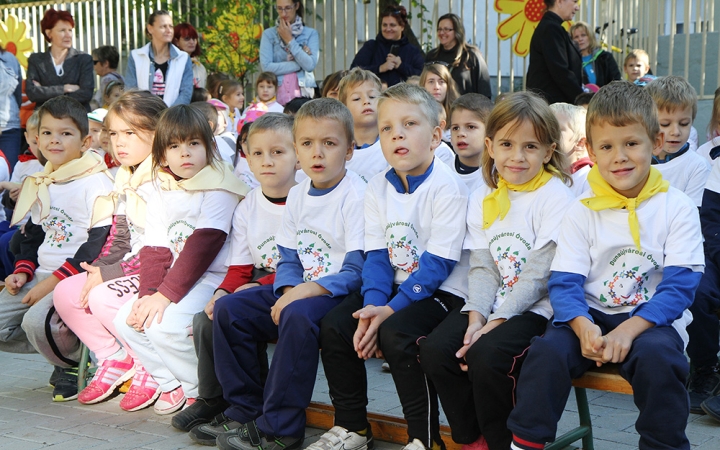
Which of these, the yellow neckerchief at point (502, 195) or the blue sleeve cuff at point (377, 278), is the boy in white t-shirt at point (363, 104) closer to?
the blue sleeve cuff at point (377, 278)

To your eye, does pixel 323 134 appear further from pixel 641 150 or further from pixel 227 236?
pixel 641 150

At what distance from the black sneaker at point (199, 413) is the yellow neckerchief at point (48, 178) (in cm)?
155

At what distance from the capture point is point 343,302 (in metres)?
3.55

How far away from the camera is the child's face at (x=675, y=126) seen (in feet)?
13.3

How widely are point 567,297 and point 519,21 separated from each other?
230 inches

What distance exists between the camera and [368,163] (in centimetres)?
449

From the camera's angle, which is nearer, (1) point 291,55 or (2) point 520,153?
(2) point 520,153

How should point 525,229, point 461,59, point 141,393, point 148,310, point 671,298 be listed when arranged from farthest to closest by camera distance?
point 461,59, point 141,393, point 148,310, point 525,229, point 671,298

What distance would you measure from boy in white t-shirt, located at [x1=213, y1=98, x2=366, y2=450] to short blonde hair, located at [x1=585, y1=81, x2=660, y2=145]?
113cm

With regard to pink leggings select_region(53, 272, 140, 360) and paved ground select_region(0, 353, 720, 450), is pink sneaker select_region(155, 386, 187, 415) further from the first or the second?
pink leggings select_region(53, 272, 140, 360)

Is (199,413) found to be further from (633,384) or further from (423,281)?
(633,384)

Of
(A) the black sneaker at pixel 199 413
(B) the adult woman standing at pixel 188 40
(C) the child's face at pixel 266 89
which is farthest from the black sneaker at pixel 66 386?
(B) the adult woman standing at pixel 188 40

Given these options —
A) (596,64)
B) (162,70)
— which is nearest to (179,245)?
(162,70)

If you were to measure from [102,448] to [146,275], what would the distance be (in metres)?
0.88
